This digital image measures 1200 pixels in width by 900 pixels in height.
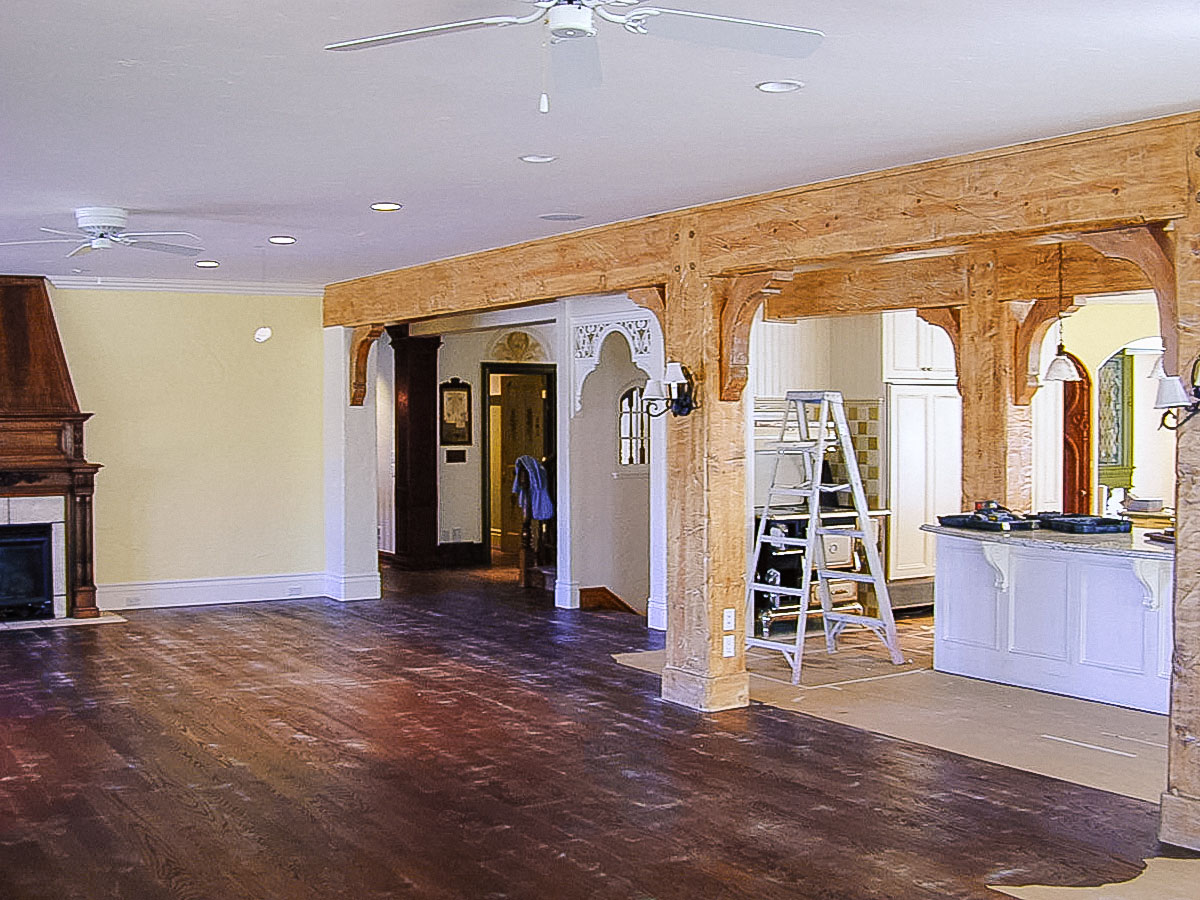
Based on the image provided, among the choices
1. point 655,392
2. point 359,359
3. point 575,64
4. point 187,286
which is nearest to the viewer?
point 575,64

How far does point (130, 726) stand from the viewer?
20.5 feet

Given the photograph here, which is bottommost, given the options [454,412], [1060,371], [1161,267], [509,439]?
[509,439]

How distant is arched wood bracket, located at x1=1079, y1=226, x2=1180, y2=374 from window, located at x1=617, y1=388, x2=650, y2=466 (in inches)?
234

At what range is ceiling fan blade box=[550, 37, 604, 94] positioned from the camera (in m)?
3.05

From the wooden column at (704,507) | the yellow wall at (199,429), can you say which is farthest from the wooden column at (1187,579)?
the yellow wall at (199,429)

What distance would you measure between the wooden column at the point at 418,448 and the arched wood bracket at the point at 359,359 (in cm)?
202

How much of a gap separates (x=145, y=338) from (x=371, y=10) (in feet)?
24.1

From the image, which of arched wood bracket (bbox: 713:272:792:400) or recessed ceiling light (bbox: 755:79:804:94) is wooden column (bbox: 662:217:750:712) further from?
recessed ceiling light (bbox: 755:79:804:94)

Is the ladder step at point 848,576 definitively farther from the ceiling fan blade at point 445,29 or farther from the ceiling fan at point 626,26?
the ceiling fan blade at point 445,29

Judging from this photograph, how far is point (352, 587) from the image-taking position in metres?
10.6

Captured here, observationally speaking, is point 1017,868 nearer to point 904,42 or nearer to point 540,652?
point 904,42

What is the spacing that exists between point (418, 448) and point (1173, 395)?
914 cm

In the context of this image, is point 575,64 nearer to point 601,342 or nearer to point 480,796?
point 480,796

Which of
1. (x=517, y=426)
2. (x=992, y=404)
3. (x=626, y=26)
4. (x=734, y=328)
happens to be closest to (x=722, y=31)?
(x=626, y=26)
